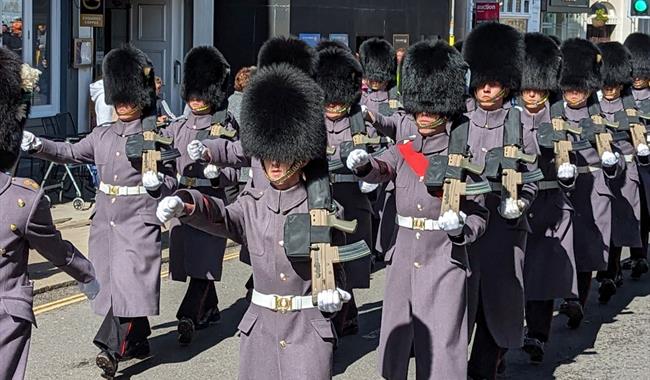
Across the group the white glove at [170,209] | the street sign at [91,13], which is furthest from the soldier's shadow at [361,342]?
the street sign at [91,13]

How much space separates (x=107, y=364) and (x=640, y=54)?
6.81 metres

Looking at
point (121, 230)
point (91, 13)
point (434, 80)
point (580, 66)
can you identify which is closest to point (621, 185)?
point (580, 66)

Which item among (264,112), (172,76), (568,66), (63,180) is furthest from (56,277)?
(172,76)

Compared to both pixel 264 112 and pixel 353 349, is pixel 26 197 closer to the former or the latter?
pixel 264 112

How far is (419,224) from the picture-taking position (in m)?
5.97

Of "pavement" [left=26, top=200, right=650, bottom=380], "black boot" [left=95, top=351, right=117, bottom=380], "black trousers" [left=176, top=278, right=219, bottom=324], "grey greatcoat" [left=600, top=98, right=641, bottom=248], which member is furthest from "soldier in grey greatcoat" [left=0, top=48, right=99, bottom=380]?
"grey greatcoat" [left=600, top=98, right=641, bottom=248]

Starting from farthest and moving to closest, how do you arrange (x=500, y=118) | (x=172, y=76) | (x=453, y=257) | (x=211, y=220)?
(x=172, y=76) < (x=500, y=118) < (x=453, y=257) < (x=211, y=220)

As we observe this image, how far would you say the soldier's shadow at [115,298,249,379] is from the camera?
7270 mm

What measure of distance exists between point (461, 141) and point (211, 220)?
1.65 metres

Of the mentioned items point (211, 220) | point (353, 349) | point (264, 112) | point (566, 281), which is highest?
point (264, 112)

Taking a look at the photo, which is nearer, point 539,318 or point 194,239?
point 539,318

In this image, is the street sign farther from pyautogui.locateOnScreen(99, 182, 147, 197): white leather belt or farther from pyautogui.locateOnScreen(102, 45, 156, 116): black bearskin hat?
pyautogui.locateOnScreen(99, 182, 147, 197): white leather belt

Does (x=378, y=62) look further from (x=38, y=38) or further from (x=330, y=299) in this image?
(x=330, y=299)

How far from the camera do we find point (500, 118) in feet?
22.5
